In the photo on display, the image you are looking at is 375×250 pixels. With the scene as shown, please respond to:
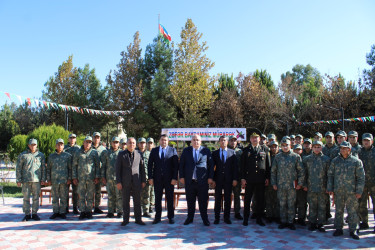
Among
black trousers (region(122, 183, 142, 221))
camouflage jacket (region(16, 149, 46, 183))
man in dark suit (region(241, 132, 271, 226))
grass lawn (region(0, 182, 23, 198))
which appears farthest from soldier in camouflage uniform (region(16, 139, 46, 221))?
man in dark suit (region(241, 132, 271, 226))

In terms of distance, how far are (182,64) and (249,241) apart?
1870 centimetres

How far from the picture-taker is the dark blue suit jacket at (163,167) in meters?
6.09

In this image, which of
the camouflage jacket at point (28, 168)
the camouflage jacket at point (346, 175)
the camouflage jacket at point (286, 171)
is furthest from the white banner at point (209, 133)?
the camouflage jacket at point (346, 175)

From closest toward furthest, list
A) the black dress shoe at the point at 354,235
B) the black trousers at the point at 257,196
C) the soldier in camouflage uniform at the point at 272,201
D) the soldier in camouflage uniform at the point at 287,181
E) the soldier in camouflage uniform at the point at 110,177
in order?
1. the black dress shoe at the point at 354,235
2. the soldier in camouflage uniform at the point at 287,181
3. the black trousers at the point at 257,196
4. the soldier in camouflage uniform at the point at 272,201
5. the soldier in camouflage uniform at the point at 110,177

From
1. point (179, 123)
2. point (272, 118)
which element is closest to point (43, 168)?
point (179, 123)

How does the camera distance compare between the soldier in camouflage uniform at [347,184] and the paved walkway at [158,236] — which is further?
the soldier in camouflage uniform at [347,184]

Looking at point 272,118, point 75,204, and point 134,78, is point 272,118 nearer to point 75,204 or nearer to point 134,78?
point 134,78

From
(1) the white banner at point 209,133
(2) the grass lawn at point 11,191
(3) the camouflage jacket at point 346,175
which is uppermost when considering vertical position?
(1) the white banner at point 209,133

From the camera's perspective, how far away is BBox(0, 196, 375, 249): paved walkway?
15.4 feet

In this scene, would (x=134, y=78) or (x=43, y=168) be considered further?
(x=134, y=78)

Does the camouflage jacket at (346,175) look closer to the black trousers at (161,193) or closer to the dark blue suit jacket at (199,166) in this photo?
the dark blue suit jacket at (199,166)

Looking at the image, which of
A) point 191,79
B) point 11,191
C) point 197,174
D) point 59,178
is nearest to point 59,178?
point 59,178

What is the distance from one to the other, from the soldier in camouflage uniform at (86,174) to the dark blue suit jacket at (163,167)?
1424 mm

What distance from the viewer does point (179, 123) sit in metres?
22.9
